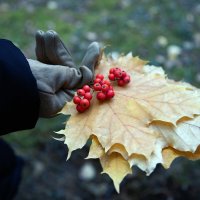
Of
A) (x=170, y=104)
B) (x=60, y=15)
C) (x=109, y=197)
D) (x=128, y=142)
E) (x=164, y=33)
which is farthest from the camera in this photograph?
(x=60, y=15)

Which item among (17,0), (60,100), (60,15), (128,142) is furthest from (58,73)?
(17,0)

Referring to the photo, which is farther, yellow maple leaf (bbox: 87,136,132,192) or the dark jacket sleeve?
the dark jacket sleeve

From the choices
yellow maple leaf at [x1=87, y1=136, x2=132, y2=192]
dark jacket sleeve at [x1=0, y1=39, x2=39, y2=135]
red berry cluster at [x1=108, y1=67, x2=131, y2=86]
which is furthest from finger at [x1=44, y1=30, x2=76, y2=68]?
yellow maple leaf at [x1=87, y1=136, x2=132, y2=192]

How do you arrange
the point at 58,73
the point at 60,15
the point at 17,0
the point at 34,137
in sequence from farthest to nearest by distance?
the point at 17,0 < the point at 60,15 < the point at 34,137 < the point at 58,73

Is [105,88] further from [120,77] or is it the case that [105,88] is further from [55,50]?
[55,50]

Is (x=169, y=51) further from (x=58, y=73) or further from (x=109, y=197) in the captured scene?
(x=58, y=73)

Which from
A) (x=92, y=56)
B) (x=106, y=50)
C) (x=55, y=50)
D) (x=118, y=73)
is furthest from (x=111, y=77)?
(x=106, y=50)

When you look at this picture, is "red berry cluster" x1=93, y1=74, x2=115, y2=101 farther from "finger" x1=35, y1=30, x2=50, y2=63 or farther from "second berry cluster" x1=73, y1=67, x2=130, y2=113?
"finger" x1=35, y1=30, x2=50, y2=63
